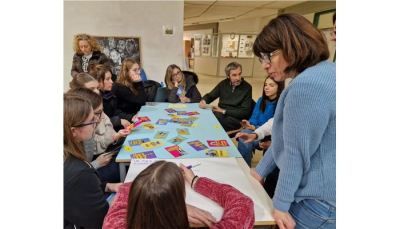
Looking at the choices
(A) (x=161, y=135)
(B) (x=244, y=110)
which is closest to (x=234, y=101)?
(B) (x=244, y=110)

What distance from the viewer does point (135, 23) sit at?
4969mm

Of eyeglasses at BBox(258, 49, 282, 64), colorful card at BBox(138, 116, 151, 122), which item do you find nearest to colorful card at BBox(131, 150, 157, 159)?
colorful card at BBox(138, 116, 151, 122)

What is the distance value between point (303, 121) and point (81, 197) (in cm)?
97

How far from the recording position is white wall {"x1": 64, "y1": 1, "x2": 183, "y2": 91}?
4.78m

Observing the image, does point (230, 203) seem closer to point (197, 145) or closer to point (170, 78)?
point (197, 145)

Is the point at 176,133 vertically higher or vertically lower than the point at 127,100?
lower

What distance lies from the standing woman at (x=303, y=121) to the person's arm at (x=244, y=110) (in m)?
2.21

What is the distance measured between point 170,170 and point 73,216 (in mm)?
634

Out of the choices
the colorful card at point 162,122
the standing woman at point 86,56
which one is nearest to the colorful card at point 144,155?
the colorful card at point 162,122

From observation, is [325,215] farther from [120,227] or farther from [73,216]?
[73,216]

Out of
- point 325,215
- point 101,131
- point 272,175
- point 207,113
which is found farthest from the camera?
point 207,113

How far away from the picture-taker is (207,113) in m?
2.87

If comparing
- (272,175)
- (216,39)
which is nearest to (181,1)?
(272,175)

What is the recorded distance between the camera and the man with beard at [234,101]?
322 centimetres
